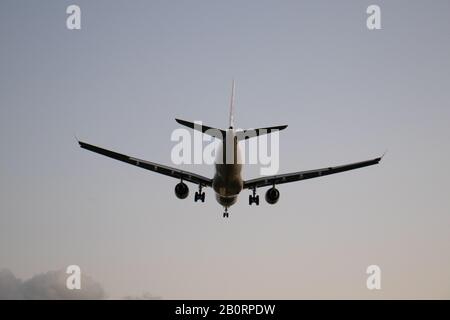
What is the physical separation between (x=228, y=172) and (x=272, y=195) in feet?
28.1

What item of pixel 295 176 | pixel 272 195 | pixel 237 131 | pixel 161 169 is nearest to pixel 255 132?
pixel 237 131

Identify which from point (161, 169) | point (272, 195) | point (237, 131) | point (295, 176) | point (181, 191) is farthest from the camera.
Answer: point (295, 176)

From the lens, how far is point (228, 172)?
149 ft

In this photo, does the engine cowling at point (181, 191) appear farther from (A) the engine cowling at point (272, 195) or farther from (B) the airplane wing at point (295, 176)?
(A) the engine cowling at point (272, 195)

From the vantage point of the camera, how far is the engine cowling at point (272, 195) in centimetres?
5297

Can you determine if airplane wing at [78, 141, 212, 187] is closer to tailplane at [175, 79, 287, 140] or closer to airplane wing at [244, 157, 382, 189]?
airplane wing at [244, 157, 382, 189]

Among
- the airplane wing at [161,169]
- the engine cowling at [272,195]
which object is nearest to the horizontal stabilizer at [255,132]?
the engine cowling at [272,195]

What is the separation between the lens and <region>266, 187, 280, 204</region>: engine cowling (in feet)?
174

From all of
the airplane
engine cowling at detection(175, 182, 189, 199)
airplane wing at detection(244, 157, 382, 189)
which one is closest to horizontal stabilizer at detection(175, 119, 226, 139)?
the airplane

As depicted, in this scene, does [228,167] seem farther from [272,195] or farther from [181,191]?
[272,195]
